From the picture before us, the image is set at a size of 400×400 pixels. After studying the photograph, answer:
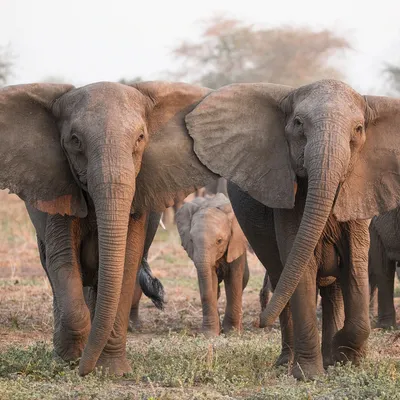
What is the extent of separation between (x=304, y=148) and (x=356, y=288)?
3.47 ft

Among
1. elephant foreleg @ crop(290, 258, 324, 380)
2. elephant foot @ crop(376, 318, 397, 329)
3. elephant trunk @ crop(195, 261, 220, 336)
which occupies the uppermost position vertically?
elephant foreleg @ crop(290, 258, 324, 380)

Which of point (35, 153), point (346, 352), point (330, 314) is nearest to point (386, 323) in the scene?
point (330, 314)

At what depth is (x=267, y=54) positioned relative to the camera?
145 ft

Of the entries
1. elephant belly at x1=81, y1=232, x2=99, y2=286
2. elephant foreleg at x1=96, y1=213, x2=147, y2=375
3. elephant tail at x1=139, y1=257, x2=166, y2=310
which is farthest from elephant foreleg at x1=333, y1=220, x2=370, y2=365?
elephant tail at x1=139, y1=257, x2=166, y2=310

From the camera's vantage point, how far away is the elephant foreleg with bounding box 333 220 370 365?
7000mm

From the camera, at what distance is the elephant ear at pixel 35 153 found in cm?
699

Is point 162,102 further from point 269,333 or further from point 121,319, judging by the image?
point 269,333

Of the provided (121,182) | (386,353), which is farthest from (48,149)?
(386,353)

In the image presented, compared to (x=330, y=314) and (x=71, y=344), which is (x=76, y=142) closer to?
(x=71, y=344)

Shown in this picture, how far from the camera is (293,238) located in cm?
693

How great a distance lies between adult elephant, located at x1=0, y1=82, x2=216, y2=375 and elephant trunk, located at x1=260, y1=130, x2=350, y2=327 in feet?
3.27

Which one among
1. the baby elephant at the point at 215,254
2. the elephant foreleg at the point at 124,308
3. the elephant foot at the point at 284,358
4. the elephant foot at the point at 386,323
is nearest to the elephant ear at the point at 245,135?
the elephant foreleg at the point at 124,308

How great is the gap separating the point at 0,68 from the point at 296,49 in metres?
12.8

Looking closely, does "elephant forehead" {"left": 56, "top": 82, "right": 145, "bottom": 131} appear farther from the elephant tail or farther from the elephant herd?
the elephant tail
